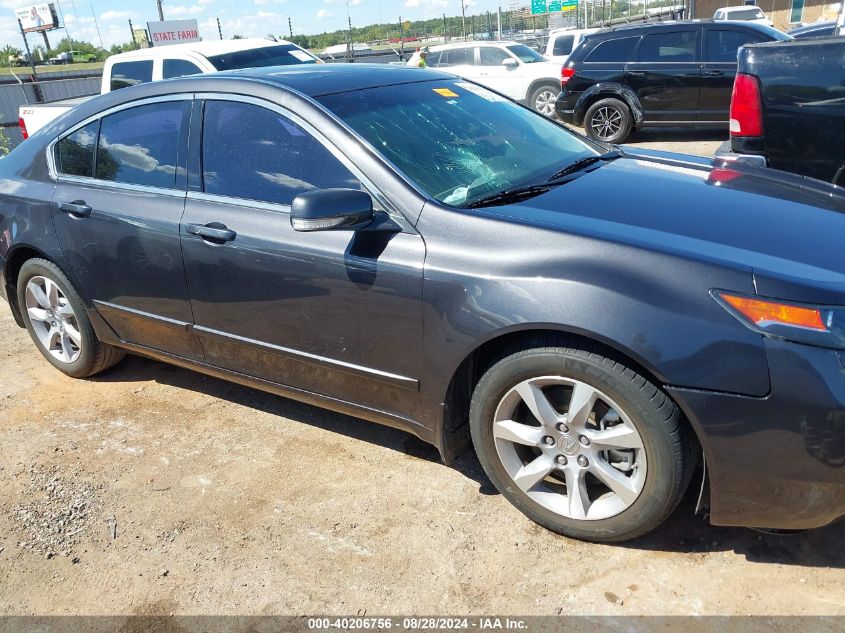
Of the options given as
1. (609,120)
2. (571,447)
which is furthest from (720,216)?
(609,120)

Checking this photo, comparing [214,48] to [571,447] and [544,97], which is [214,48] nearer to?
[544,97]

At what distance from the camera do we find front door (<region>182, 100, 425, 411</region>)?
279cm

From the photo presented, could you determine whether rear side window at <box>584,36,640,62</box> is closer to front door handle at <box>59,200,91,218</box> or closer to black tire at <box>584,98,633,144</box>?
black tire at <box>584,98,633,144</box>

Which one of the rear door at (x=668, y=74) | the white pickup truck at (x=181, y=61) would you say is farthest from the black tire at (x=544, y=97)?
the white pickup truck at (x=181, y=61)

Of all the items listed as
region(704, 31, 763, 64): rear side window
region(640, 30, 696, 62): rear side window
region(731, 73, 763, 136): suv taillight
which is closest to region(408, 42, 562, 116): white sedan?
region(640, 30, 696, 62): rear side window

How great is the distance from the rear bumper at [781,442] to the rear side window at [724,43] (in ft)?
31.8

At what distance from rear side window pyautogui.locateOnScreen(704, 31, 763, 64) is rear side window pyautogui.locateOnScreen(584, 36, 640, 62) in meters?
1.02

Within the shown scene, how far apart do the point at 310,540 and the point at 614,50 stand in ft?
33.4

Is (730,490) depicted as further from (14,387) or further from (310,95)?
(14,387)

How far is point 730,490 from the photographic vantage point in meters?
2.32

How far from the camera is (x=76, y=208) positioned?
12.2ft

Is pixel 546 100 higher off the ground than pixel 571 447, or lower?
lower

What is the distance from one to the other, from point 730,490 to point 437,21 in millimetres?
55000

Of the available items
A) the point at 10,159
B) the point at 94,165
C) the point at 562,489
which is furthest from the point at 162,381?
the point at 562,489
